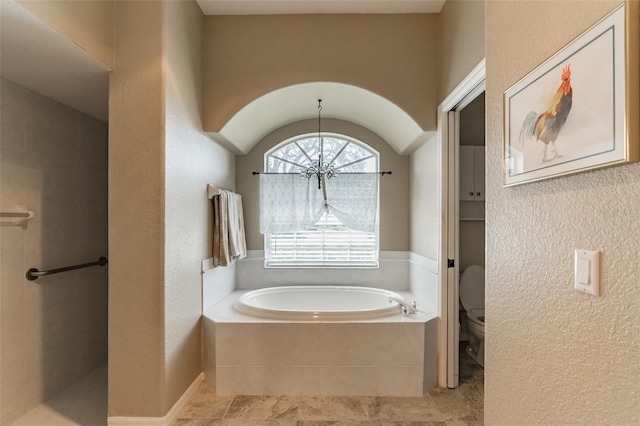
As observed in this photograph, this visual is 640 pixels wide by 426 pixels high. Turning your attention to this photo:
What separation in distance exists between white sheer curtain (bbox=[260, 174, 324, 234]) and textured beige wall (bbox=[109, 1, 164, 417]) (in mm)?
1505

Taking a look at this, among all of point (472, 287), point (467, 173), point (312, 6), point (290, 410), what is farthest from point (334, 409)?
point (312, 6)

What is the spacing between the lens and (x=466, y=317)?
3.01 m

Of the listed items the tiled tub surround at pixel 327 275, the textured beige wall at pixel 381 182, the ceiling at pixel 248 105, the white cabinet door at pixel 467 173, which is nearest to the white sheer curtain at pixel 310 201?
the textured beige wall at pixel 381 182

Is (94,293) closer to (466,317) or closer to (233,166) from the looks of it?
(233,166)

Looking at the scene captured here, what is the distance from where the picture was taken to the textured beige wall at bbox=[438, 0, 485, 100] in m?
1.89

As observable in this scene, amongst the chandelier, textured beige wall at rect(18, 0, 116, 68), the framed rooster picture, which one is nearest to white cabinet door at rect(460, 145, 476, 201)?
the chandelier

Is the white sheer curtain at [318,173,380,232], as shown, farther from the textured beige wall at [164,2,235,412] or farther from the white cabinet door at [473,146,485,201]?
the textured beige wall at [164,2,235,412]

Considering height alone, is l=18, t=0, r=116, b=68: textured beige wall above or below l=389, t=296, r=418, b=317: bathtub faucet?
above

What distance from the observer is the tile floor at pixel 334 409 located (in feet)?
6.80

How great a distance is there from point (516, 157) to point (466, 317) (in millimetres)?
2328

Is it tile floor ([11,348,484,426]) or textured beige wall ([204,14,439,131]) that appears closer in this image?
tile floor ([11,348,484,426])

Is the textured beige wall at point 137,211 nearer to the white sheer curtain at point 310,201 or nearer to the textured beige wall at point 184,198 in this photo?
the textured beige wall at point 184,198

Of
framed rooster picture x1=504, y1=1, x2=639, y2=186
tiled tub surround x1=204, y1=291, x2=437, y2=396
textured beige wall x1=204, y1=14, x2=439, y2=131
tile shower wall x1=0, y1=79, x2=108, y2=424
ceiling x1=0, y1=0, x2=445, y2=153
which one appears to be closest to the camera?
framed rooster picture x1=504, y1=1, x2=639, y2=186

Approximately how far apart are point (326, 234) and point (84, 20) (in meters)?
2.55
